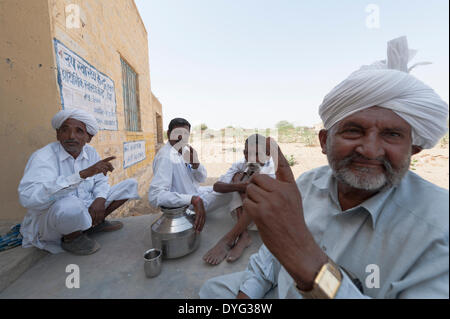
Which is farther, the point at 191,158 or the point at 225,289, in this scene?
the point at 191,158

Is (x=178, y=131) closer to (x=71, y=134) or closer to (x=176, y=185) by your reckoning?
(x=176, y=185)

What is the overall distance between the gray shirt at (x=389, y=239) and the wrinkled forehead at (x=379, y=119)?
0.78 ft

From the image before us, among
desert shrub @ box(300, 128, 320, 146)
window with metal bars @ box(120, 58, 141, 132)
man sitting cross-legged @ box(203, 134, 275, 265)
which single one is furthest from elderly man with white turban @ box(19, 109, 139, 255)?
desert shrub @ box(300, 128, 320, 146)

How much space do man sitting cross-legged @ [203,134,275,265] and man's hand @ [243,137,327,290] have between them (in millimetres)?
1683

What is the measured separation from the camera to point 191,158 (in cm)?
329

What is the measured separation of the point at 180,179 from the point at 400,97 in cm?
274

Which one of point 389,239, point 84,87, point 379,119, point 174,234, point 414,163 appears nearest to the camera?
point 389,239

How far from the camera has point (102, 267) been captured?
218cm

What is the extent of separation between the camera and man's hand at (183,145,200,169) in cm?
326

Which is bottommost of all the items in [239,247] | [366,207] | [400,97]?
[239,247]

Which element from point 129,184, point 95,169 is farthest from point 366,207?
point 129,184
